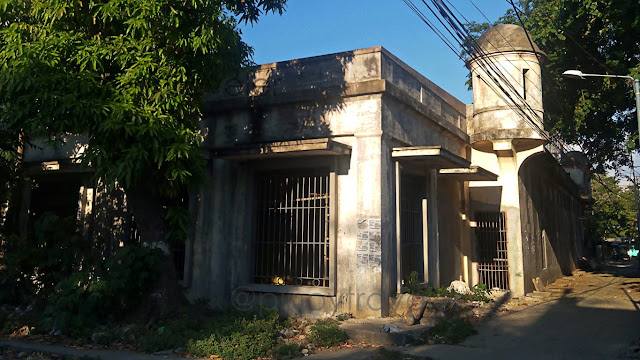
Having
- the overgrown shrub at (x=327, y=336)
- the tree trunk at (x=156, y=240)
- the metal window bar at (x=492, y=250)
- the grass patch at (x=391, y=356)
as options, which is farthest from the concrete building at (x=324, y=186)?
the grass patch at (x=391, y=356)

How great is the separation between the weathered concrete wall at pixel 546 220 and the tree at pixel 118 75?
9817 mm

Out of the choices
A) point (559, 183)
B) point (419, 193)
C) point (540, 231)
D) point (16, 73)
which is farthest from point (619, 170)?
point (16, 73)

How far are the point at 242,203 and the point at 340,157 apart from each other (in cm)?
237

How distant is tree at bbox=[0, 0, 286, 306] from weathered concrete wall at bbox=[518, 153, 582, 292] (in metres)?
9.82

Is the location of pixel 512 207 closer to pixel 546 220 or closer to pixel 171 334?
pixel 546 220

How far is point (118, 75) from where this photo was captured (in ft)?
24.6

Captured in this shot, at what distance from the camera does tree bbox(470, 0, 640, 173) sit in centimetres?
1162

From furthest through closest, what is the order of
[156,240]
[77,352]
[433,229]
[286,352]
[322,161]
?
[433,229] < [322,161] < [156,240] < [77,352] < [286,352]

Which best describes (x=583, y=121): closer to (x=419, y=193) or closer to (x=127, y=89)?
(x=419, y=193)

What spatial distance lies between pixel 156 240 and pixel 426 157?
17.3ft

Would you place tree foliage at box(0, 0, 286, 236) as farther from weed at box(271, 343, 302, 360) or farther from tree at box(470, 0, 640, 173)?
tree at box(470, 0, 640, 173)

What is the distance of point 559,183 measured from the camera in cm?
2069

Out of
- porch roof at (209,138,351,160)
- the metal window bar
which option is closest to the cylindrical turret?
the metal window bar

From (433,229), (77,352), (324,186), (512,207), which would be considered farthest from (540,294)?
(77,352)
